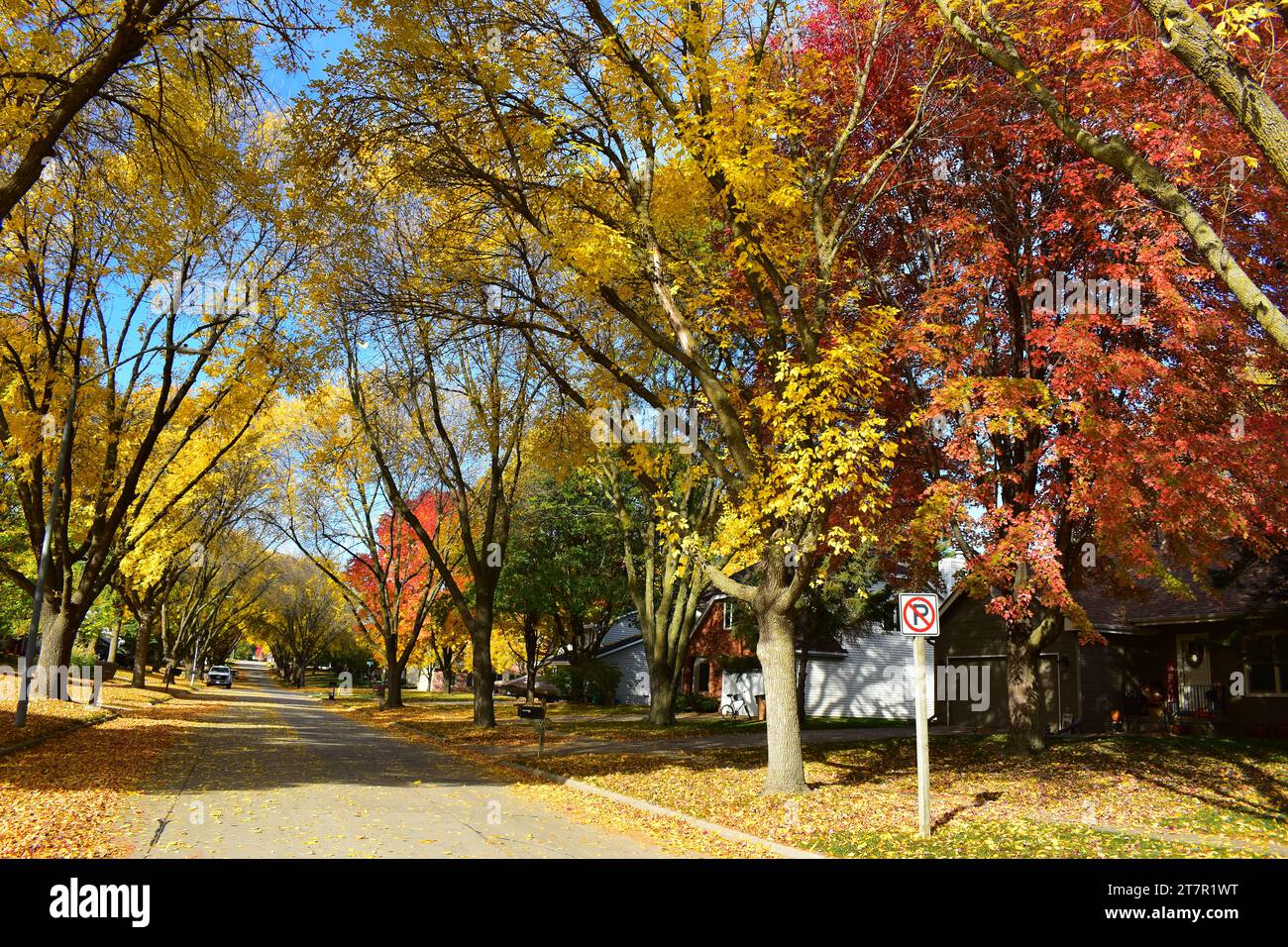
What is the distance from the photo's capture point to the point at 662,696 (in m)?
25.8

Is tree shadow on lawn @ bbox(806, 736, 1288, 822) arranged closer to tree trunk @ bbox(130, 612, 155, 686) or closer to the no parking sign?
the no parking sign

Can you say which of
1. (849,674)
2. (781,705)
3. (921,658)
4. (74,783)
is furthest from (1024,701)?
(849,674)

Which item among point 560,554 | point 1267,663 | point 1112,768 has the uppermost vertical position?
point 560,554

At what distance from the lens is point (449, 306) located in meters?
14.8

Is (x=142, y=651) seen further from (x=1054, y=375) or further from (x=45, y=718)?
(x=1054, y=375)

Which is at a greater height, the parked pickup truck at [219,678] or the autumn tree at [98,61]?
the autumn tree at [98,61]

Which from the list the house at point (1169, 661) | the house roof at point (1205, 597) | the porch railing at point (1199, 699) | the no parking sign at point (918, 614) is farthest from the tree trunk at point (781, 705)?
the porch railing at point (1199, 699)

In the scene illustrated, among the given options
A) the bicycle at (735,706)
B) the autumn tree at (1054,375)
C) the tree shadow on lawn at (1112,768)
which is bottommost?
the bicycle at (735,706)

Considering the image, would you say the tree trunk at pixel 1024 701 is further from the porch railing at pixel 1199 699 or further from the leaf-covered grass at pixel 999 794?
the porch railing at pixel 1199 699

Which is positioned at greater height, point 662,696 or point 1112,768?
point 1112,768

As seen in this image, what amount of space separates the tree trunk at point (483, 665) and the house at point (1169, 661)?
575 inches

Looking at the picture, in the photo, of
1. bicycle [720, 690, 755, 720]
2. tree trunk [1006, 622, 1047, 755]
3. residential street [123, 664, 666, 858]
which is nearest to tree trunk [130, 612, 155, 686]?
residential street [123, 664, 666, 858]

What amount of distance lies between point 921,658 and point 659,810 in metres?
3.86

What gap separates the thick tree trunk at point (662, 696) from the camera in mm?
25500
